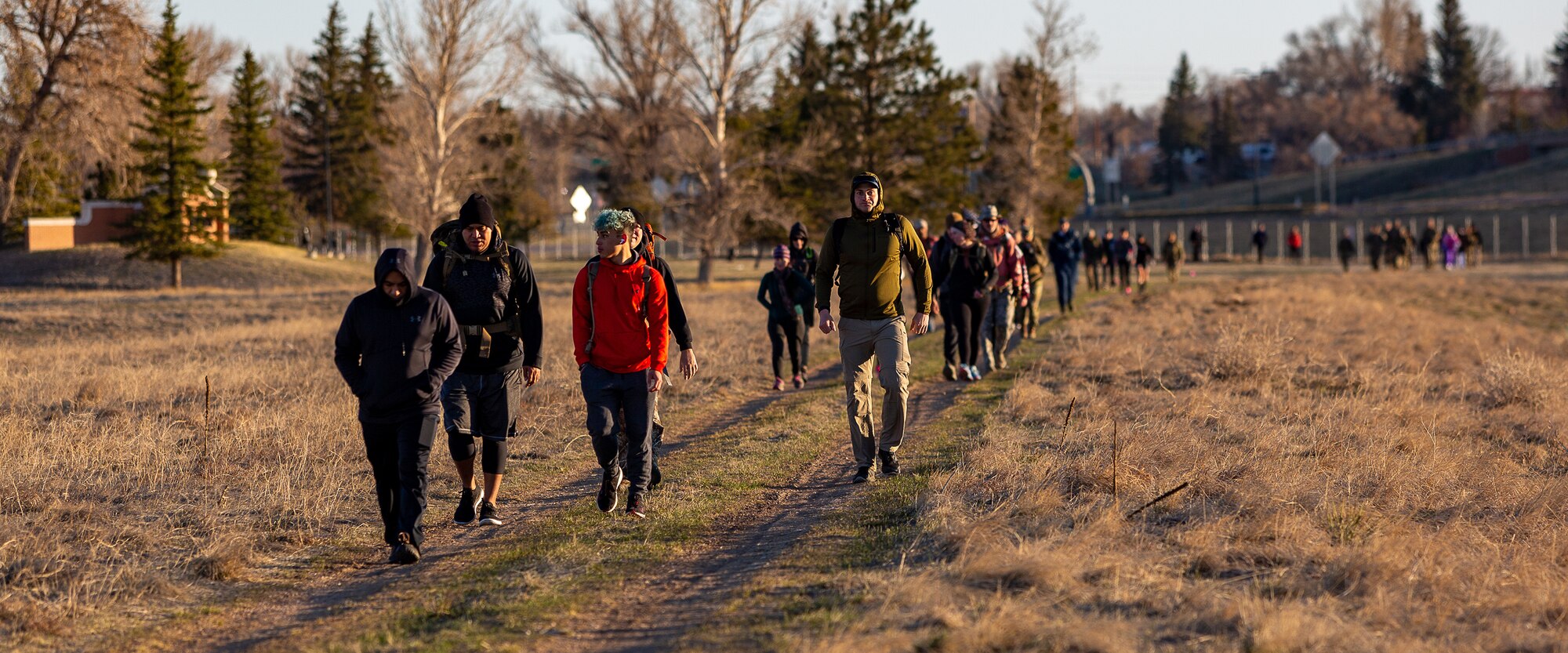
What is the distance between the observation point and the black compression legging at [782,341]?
1341 centimetres

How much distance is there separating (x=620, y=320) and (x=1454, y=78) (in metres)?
109

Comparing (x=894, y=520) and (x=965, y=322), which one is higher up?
(x=965, y=322)

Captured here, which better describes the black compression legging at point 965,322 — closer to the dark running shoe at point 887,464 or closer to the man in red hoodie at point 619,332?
the dark running shoe at point 887,464

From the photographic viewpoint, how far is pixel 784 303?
521 inches

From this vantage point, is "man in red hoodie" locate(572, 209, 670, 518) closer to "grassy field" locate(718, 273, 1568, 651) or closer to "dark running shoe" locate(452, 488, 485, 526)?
"dark running shoe" locate(452, 488, 485, 526)

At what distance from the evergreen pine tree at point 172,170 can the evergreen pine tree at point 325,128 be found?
18661 millimetres

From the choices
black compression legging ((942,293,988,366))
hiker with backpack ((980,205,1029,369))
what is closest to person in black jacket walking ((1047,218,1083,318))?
hiker with backpack ((980,205,1029,369))

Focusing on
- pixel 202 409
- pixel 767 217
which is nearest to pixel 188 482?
pixel 202 409

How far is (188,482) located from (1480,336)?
21.7m

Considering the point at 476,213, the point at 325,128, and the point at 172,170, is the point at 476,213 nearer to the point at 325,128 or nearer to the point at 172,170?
the point at 172,170

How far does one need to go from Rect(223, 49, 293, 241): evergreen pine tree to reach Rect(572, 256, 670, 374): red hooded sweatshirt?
49.2 m

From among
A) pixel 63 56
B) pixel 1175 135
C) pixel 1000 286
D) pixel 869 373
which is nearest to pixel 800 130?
pixel 63 56

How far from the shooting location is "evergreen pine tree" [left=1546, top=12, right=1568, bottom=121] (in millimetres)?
100375

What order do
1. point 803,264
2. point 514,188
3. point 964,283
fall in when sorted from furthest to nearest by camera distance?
point 514,188 < point 803,264 < point 964,283
